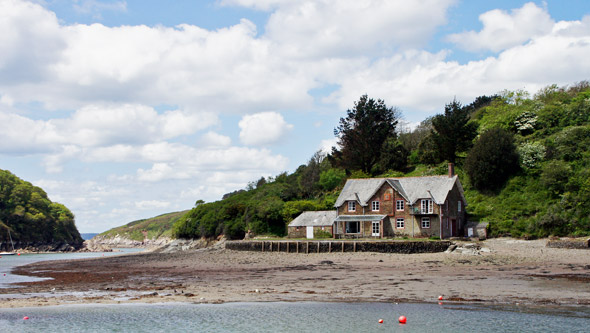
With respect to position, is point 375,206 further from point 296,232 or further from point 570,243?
point 570,243

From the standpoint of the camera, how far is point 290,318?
19031 millimetres

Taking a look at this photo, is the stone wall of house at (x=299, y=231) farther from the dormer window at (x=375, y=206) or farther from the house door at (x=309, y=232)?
the dormer window at (x=375, y=206)

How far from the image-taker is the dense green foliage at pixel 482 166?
45338mm

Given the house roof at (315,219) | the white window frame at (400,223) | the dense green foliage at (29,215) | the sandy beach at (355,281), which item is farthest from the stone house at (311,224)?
the dense green foliage at (29,215)

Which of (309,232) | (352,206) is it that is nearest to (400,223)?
(352,206)

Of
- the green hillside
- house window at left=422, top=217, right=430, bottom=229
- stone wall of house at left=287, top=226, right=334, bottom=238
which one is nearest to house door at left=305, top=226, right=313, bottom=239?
stone wall of house at left=287, top=226, right=334, bottom=238

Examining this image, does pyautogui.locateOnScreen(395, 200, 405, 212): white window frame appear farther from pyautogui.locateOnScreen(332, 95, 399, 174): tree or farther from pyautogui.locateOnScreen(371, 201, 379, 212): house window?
pyautogui.locateOnScreen(332, 95, 399, 174): tree

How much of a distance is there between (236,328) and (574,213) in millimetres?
34160

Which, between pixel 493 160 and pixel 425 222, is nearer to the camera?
pixel 425 222

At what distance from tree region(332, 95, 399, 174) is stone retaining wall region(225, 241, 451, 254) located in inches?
870

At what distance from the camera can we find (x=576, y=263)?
29266mm

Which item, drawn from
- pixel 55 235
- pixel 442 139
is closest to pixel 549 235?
pixel 442 139

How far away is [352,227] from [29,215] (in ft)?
274

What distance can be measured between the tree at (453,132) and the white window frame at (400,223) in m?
15.2
